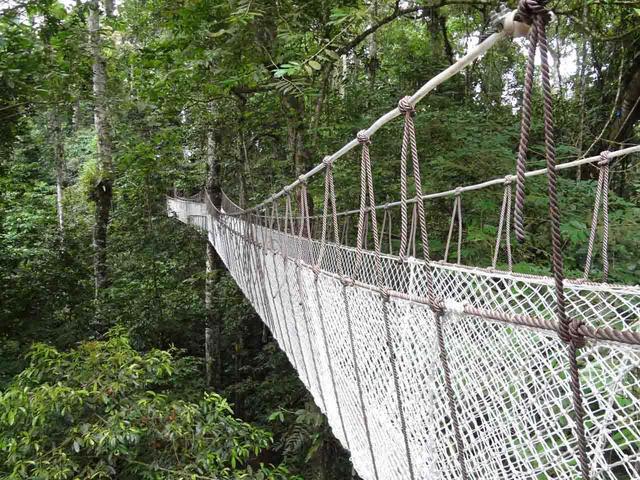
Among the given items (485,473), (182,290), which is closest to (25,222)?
(182,290)

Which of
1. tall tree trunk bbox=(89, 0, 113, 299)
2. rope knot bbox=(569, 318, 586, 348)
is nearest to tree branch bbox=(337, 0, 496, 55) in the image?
rope knot bbox=(569, 318, 586, 348)

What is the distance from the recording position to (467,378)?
885mm

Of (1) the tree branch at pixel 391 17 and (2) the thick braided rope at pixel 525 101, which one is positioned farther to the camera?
(1) the tree branch at pixel 391 17

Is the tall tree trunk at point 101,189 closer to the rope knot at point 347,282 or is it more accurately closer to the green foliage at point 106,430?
the green foliage at point 106,430

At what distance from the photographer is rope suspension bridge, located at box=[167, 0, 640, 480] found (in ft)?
1.57

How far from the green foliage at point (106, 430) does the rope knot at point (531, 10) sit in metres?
1.75

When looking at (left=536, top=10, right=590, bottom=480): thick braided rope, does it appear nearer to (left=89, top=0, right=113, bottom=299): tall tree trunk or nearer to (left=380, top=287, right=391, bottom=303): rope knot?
(left=380, top=287, right=391, bottom=303): rope knot

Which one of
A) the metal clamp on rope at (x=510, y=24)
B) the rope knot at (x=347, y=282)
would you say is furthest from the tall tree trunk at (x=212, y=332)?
the metal clamp on rope at (x=510, y=24)

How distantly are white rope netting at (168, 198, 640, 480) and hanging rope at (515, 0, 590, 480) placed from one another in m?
0.03

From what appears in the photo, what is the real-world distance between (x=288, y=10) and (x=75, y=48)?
130 cm

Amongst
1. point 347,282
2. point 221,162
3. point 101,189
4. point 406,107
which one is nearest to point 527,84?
point 406,107

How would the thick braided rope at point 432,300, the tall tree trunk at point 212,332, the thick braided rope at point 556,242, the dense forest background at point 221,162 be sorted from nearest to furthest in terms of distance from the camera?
the thick braided rope at point 556,242 → the thick braided rope at point 432,300 → the dense forest background at point 221,162 → the tall tree trunk at point 212,332

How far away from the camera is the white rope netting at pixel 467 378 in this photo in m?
0.70

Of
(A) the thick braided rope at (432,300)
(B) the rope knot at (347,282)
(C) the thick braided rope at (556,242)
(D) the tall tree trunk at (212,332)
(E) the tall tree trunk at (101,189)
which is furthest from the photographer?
(D) the tall tree trunk at (212,332)
